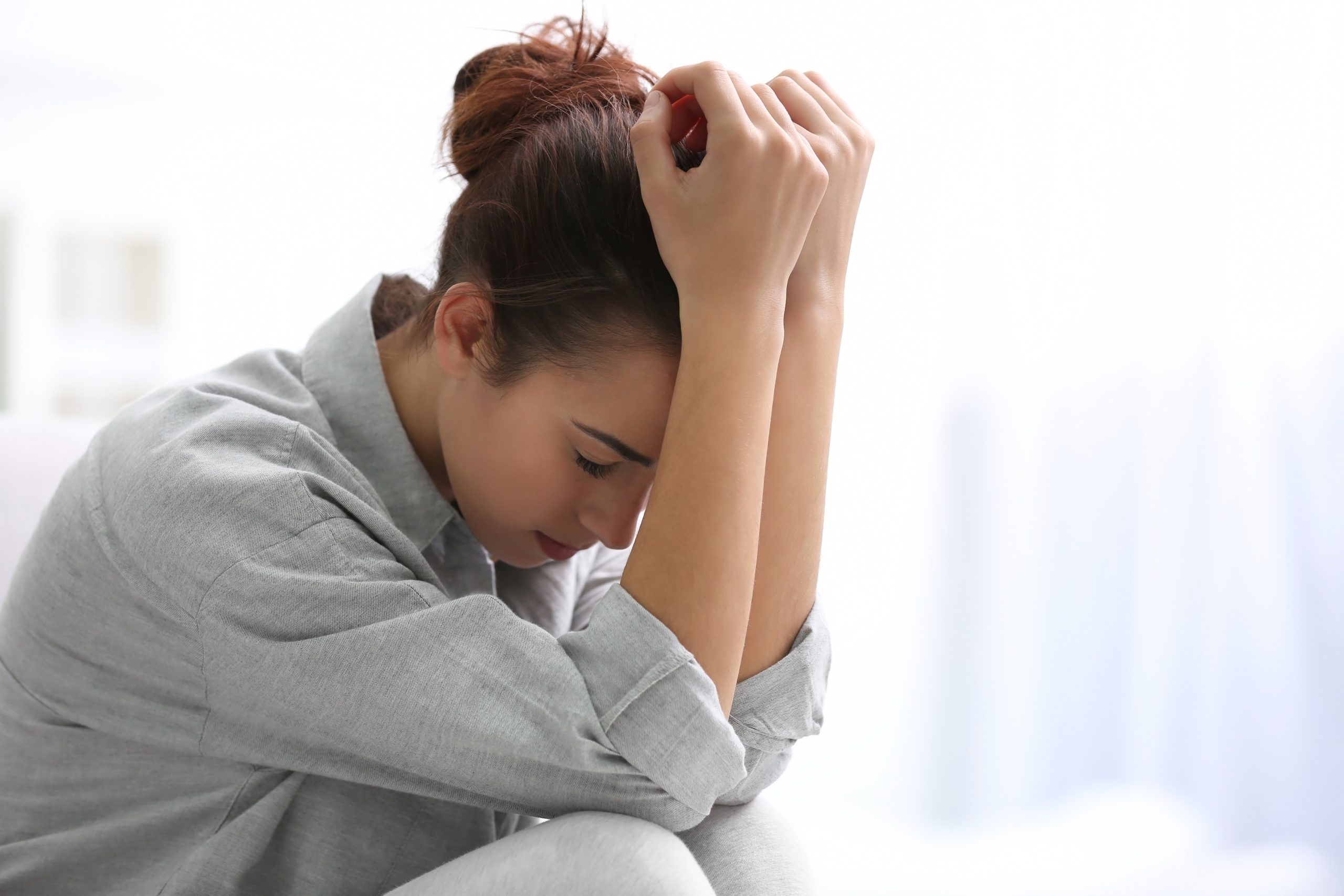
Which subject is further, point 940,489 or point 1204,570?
point 940,489

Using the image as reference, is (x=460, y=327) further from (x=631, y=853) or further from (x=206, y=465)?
(x=631, y=853)

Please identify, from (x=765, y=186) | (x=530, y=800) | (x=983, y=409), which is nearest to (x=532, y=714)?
(x=530, y=800)

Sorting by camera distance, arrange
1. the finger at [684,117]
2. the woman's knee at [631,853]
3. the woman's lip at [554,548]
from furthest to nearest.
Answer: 1. the woman's lip at [554,548]
2. the finger at [684,117]
3. the woman's knee at [631,853]

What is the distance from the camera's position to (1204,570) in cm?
210

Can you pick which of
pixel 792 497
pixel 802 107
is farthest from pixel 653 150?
pixel 792 497

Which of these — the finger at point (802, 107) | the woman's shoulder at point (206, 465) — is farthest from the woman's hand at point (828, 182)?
A: the woman's shoulder at point (206, 465)

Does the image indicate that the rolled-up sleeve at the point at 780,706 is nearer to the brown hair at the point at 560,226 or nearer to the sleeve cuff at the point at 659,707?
the sleeve cuff at the point at 659,707

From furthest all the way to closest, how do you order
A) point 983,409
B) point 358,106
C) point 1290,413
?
1. point 358,106
2. point 983,409
3. point 1290,413

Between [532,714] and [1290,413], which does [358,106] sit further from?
[532,714]

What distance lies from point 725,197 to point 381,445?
14.4 inches

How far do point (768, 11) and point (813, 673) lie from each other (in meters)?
2.04

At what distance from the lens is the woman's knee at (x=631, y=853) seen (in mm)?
→ 590

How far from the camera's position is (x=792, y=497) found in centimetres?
85

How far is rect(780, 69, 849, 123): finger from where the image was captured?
2.99 ft
